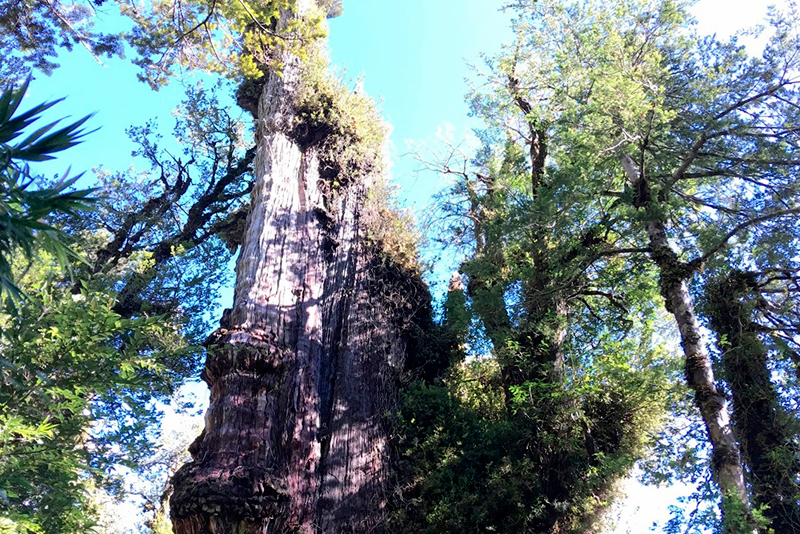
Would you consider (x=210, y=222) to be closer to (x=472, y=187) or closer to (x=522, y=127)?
(x=472, y=187)

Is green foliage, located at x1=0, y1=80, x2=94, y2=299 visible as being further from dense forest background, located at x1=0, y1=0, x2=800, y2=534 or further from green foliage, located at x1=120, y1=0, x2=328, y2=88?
green foliage, located at x1=120, y1=0, x2=328, y2=88

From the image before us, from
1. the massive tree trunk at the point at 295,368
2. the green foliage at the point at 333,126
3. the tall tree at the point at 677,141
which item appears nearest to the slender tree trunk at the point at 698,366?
the tall tree at the point at 677,141

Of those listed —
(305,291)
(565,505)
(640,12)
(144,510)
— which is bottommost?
(565,505)

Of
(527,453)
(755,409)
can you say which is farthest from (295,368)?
(755,409)

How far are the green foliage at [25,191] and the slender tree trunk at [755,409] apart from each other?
670 centimetres

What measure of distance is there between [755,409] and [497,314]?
128 inches

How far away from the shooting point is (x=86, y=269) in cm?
1116

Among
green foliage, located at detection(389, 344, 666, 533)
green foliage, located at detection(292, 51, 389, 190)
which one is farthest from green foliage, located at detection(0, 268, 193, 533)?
green foliage, located at detection(292, 51, 389, 190)

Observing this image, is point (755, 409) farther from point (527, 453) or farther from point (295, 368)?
point (295, 368)

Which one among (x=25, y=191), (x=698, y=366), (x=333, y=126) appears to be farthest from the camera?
(x=333, y=126)

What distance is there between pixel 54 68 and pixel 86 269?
12.2ft

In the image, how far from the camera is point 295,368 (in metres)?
7.48

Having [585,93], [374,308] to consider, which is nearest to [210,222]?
[374,308]

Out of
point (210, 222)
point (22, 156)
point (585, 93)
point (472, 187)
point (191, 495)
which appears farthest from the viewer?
point (210, 222)
